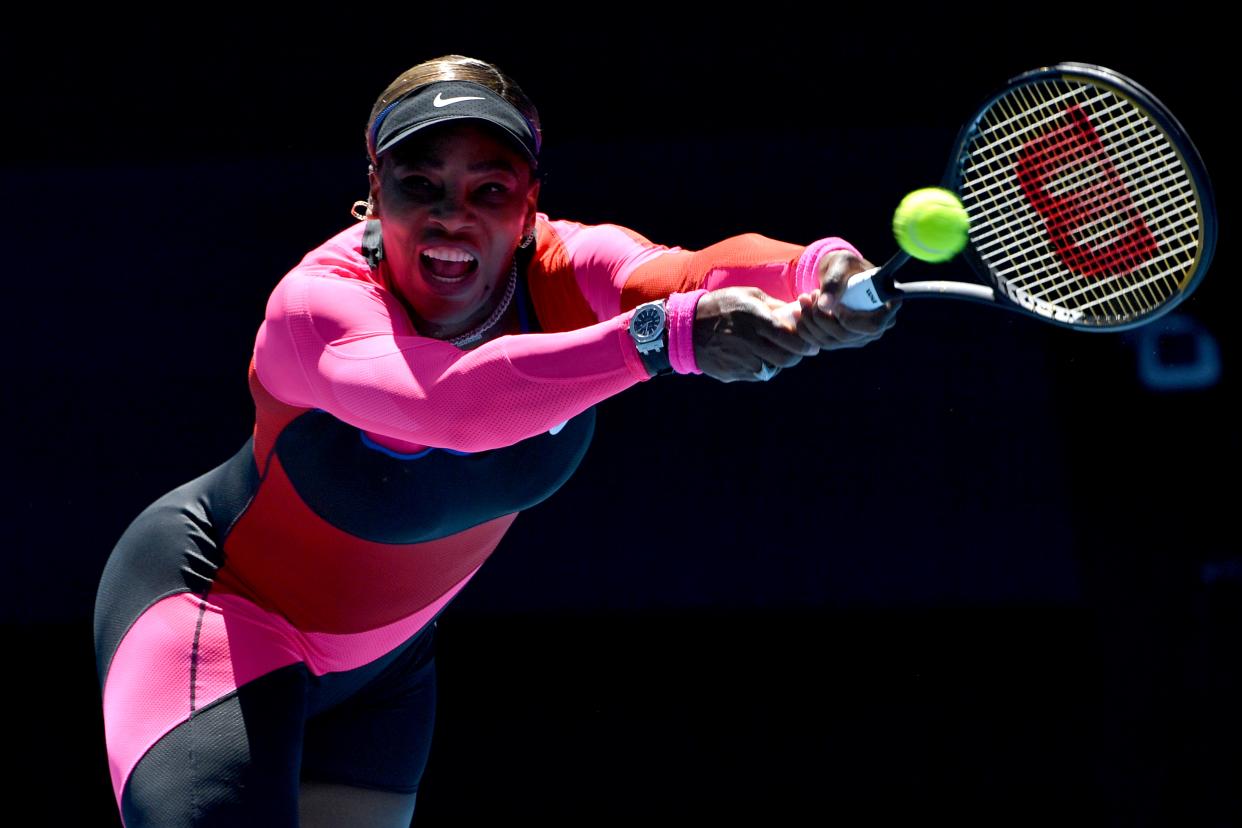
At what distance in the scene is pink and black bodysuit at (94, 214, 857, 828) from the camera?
5.23 ft

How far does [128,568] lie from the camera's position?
6.73 ft

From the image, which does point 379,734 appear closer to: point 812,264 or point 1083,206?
point 812,264

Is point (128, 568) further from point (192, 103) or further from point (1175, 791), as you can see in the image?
point (1175, 791)

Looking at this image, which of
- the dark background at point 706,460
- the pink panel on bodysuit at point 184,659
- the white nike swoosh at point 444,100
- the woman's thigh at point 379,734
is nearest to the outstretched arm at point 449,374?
the white nike swoosh at point 444,100

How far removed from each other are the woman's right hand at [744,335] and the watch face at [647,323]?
41mm

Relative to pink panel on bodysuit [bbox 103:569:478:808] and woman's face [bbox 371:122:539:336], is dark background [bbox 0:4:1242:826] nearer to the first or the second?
woman's face [bbox 371:122:539:336]

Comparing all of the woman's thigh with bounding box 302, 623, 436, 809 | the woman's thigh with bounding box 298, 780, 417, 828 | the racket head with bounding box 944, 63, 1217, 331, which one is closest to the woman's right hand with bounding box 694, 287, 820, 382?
the racket head with bounding box 944, 63, 1217, 331

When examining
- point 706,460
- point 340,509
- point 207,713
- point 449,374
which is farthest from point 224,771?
point 706,460

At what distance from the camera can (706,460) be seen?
3539 millimetres

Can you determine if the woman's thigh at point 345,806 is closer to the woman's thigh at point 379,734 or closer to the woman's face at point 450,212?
the woman's thigh at point 379,734

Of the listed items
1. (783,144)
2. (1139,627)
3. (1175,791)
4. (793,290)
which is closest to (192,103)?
(783,144)

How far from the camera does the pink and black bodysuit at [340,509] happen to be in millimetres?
1595

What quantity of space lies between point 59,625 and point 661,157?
184 centimetres

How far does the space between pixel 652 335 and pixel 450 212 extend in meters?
0.37
